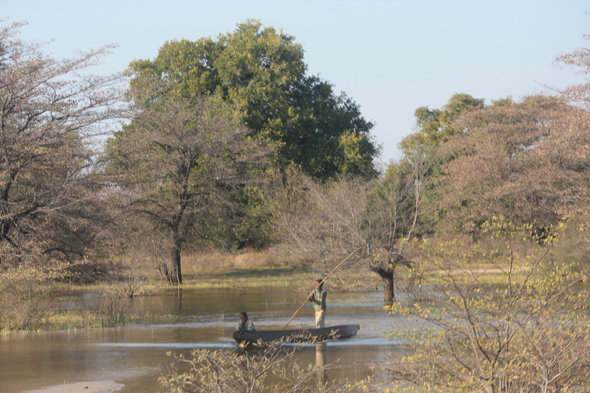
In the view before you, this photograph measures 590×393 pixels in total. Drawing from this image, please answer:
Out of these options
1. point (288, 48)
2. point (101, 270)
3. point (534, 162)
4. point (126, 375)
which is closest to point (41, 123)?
point (101, 270)

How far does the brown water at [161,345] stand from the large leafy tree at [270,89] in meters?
20.4

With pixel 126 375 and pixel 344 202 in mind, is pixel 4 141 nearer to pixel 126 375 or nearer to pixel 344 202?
pixel 126 375

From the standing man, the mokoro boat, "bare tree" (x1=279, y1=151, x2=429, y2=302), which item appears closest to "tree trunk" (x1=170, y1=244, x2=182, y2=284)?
"bare tree" (x1=279, y1=151, x2=429, y2=302)

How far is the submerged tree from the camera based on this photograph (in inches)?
1312

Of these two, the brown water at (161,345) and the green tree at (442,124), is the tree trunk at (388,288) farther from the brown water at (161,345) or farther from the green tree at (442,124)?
the green tree at (442,124)

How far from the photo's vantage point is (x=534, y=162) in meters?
36.3

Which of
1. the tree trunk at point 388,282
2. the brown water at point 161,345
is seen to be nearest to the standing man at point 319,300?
the brown water at point 161,345

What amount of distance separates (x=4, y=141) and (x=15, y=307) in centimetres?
557

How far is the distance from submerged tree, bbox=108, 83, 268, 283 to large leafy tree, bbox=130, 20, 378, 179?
7540mm

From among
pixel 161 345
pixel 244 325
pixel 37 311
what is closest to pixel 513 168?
pixel 244 325

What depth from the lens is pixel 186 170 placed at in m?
36.0

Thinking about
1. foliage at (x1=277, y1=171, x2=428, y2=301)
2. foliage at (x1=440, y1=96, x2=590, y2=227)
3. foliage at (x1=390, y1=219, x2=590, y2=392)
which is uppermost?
foliage at (x1=440, y1=96, x2=590, y2=227)

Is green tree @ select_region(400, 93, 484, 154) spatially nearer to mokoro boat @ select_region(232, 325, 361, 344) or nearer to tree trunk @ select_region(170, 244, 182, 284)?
tree trunk @ select_region(170, 244, 182, 284)

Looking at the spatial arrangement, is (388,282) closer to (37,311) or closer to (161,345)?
(161,345)
